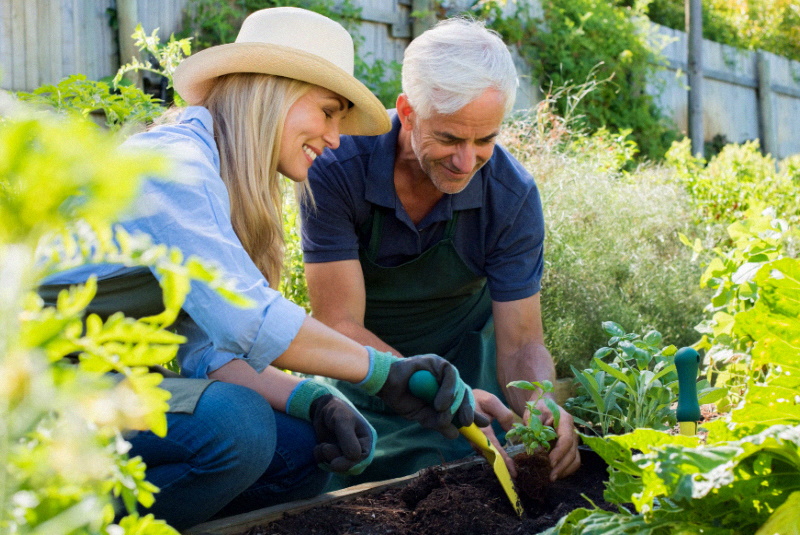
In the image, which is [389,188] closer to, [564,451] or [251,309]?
[564,451]

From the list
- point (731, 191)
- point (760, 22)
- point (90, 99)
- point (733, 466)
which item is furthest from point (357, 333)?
point (760, 22)

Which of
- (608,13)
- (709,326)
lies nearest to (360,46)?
(608,13)

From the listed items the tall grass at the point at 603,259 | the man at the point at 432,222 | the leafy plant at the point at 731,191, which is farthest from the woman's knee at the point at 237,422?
the leafy plant at the point at 731,191

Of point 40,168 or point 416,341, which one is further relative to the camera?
point 416,341

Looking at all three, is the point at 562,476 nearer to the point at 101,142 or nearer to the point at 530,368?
the point at 530,368

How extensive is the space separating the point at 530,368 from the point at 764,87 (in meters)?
10.9

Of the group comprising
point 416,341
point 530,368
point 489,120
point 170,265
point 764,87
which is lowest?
point 764,87

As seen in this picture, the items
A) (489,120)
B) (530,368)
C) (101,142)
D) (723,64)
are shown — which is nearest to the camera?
(101,142)

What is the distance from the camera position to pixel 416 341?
9.69ft

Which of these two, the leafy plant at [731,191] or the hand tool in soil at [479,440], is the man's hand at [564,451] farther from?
the leafy plant at [731,191]

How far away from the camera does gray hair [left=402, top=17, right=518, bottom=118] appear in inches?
91.0

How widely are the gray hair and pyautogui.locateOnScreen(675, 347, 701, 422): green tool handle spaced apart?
1.14 meters

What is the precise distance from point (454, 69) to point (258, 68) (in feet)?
2.05

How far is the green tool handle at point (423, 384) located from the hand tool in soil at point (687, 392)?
540mm
